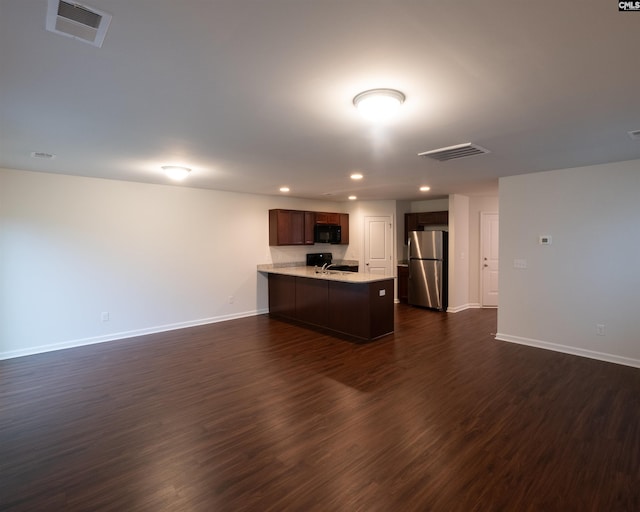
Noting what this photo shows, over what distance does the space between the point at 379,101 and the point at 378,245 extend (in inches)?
240

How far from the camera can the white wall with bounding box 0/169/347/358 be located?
438 centimetres

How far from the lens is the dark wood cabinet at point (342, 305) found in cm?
496

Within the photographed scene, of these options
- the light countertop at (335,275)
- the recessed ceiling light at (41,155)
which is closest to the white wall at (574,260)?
the light countertop at (335,275)

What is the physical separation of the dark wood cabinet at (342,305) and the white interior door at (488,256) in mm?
3252

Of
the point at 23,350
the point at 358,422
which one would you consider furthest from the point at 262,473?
the point at 23,350

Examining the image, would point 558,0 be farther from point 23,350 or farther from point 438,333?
point 23,350

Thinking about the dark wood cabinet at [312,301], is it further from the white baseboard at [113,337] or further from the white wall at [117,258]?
the white baseboard at [113,337]

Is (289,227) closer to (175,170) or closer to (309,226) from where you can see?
(309,226)

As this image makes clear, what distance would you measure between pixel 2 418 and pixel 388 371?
380cm

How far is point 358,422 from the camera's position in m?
2.74

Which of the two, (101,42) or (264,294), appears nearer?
(101,42)

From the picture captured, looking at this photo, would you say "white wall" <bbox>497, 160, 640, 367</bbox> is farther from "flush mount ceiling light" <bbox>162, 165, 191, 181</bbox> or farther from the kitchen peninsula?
"flush mount ceiling light" <bbox>162, 165, 191, 181</bbox>

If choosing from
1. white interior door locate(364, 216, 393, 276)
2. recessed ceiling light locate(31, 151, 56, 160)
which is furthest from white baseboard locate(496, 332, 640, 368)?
recessed ceiling light locate(31, 151, 56, 160)

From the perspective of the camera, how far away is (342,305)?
17.3 feet
